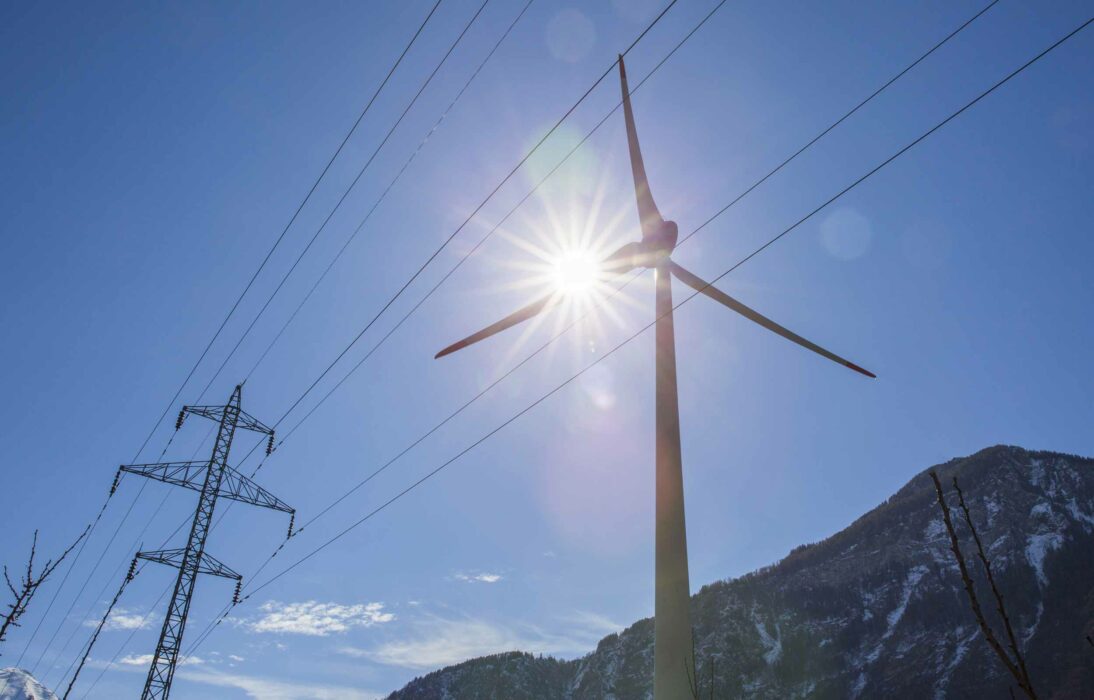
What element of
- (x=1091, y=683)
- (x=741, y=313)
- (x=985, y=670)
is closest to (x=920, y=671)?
(x=985, y=670)

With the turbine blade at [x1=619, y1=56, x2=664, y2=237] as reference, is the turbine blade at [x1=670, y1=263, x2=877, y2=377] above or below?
below

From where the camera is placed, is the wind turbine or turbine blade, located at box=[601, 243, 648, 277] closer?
the wind turbine

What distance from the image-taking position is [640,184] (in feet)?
101

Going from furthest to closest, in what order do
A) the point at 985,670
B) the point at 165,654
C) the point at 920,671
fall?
the point at 920,671, the point at 985,670, the point at 165,654

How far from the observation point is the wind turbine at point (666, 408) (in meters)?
19.5

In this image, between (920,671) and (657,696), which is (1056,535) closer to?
(920,671)

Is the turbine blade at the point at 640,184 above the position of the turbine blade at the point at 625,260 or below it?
above

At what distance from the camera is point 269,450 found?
4025cm

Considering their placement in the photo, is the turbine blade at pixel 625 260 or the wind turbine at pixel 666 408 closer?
the wind turbine at pixel 666 408

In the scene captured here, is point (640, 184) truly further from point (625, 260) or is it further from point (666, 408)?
point (666, 408)

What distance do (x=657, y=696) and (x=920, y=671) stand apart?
19947cm

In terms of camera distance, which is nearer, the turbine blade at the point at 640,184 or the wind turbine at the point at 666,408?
the wind turbine at the point at 666,408

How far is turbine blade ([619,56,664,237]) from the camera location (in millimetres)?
29469

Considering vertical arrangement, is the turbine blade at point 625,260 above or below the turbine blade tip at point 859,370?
above
